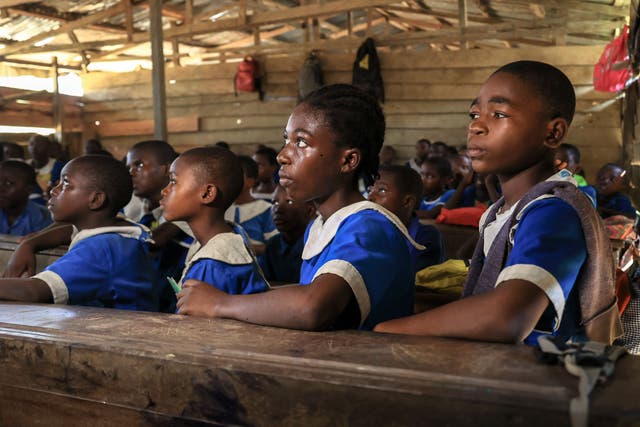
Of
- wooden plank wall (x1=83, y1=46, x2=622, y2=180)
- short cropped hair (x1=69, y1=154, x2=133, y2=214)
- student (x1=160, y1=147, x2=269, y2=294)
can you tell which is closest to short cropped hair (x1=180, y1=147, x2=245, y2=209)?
student (x1=160, y1=147, x2=269, y2=294)

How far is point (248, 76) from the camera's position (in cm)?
964

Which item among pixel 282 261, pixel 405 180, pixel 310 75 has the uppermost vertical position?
pixel 310 75

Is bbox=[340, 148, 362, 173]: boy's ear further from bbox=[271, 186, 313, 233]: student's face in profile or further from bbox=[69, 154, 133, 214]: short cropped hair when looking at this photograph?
bbox=[271, 186, 313, 233]: student's face in profile

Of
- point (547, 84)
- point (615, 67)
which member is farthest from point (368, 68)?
point (547, 84)

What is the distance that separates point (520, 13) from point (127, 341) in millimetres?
10944

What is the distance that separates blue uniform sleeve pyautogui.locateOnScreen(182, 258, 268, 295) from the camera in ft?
6.28

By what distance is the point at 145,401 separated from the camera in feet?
Answer: 3.52

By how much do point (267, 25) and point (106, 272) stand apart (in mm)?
8214

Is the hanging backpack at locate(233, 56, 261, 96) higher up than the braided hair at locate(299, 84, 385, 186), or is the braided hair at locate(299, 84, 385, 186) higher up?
the hanging backpack at locate(233, 56, 261, 96)

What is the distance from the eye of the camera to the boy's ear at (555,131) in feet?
4.73

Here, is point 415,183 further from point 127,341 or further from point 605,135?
point 605,135

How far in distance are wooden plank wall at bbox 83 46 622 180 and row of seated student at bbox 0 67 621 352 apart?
24.6ft

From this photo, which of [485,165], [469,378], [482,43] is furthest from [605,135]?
[469,378]

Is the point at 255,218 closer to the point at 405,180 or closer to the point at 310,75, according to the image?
the point at 405,180
